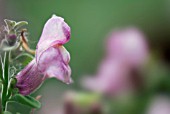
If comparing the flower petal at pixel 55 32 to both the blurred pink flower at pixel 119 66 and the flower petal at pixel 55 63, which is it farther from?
the blurred pink flower at pixel 119 66

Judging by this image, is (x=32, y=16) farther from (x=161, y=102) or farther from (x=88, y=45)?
(x=161, y=102)

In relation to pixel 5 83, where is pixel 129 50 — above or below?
below

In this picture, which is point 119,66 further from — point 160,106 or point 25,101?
point 25,101

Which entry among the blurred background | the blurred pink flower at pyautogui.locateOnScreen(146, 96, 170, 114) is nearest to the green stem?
the blurred background

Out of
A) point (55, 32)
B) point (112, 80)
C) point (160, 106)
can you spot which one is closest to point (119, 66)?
point (112, 80)

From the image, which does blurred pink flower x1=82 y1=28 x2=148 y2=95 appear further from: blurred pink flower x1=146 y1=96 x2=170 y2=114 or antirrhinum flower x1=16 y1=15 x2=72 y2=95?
antirrhinum flower x1=16 y1=15 x2=72 y2=95

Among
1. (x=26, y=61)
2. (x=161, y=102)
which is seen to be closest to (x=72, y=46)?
(x=161, y=102)
